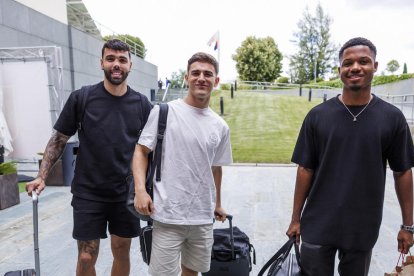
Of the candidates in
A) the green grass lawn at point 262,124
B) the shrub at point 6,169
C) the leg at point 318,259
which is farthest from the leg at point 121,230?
the green grass lawn at point 262,124

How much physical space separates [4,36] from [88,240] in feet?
30.0

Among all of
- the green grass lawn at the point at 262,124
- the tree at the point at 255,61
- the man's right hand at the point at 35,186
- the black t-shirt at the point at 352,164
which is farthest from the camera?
the tree at the point at 255,61

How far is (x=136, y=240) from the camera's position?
4.09m

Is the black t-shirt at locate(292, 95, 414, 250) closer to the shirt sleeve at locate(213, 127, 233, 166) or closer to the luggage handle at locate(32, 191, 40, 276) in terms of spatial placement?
the shirt sleeve at locate(213, 127, 233, 166)

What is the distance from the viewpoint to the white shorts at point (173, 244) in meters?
2.10

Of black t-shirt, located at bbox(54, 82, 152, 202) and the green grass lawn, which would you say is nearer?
black t-shirt, located at bbox(54, 82, 152, 202)

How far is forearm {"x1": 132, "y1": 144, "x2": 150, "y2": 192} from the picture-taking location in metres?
2.04

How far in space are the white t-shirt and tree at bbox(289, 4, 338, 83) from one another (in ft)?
158

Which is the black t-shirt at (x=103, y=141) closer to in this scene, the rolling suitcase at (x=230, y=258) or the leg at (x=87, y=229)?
the leg at (x=87, y=229)

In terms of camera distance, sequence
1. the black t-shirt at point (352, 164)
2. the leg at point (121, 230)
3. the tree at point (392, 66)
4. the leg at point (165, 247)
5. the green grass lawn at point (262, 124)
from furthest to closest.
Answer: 1. the tree at point (392, 66)
2. the green grass lawn at point (262, 124)
3. the leg at point (121, 230)
4. the leg at point (165, 247)
5. the black t-shirt at point (352, 164)

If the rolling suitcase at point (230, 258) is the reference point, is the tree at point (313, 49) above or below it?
above

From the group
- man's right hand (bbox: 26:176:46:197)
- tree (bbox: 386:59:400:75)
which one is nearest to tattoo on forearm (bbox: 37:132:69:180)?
man's right hand (bbox: 26:176:46:197)

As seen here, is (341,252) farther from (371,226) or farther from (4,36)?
(4,36)

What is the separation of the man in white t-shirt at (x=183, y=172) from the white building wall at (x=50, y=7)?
1221 centimetres
